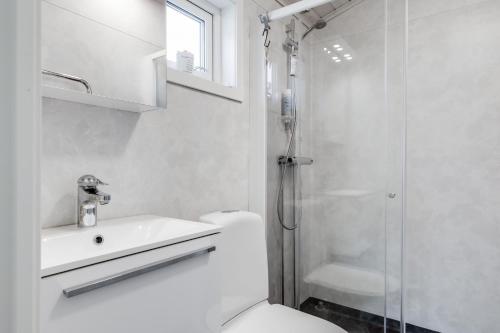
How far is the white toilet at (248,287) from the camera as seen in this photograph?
4.03 feet

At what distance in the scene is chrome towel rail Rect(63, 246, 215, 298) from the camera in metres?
0.64

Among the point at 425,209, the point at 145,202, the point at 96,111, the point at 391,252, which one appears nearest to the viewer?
the point at 96,111

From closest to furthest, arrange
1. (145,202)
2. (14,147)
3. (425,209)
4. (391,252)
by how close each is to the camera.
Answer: (14,147) < (145,202) < (391,252) < (425,209)

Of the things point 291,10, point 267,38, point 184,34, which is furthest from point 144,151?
point 291,10

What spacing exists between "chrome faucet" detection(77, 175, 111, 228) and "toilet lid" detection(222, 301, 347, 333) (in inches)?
26.3

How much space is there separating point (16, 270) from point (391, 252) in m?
1.68

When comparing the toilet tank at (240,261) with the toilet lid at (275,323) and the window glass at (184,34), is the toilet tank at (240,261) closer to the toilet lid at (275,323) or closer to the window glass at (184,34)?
the toilet lid at (275,323)

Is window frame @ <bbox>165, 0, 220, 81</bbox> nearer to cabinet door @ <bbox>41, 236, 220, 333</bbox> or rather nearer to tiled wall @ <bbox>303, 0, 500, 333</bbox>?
tiled wall @ <bbox>303, 0, 500, 333</bbox>

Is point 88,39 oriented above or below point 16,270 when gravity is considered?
above

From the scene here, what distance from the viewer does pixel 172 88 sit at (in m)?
1.34

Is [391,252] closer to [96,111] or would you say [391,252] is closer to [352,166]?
[352,166]

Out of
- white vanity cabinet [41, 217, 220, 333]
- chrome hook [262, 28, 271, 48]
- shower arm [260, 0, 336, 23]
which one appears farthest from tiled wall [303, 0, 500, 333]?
white vanity cabinet [41, 217, 220, 333]

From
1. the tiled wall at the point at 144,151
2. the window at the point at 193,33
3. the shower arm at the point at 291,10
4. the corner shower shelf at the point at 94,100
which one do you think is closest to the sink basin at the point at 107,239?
the tiled wall at the point at 144,151

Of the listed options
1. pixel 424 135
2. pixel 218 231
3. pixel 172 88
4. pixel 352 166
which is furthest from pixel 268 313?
pixel 424 135
